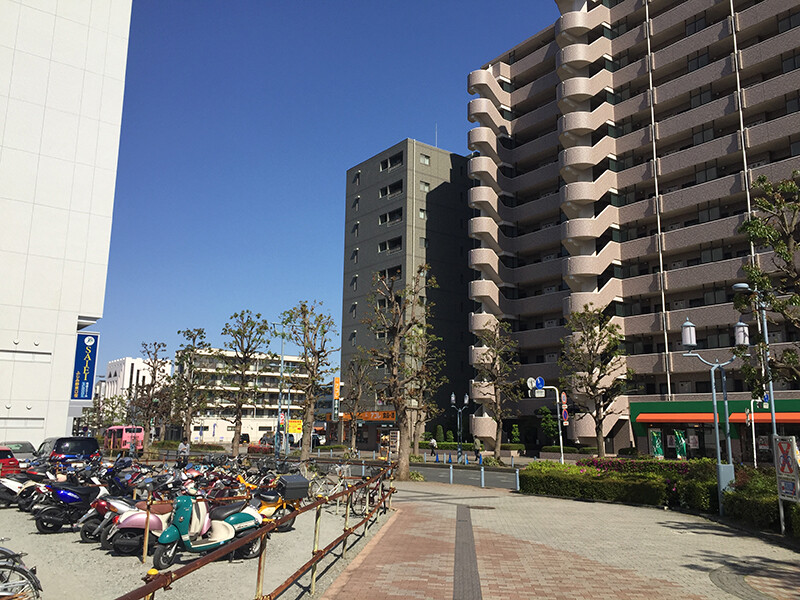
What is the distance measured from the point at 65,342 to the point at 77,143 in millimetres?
13221

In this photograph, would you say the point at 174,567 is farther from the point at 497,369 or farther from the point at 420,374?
the point at 497,369

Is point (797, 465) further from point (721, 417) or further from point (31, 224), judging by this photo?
point (31, 224)

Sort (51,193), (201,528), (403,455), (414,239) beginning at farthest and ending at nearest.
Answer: (414,239)
(51,193)
(403,455)
(201,528)

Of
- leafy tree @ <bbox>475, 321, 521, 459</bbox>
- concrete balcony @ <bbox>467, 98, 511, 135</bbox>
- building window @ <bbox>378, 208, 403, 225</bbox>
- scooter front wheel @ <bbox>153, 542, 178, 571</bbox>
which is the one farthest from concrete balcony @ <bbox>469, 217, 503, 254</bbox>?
scooter front wheel @ <bbox>153, 542, 178, 571</bbox>

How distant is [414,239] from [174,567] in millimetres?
63276

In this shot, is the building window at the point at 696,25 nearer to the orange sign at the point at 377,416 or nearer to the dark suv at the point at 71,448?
the orange sign at the point at 377,416

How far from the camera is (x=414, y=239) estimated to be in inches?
2849

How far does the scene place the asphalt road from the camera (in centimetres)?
2975

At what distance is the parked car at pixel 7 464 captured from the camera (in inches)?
765

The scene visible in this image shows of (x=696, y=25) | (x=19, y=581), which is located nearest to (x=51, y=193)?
(x=19, y=581)

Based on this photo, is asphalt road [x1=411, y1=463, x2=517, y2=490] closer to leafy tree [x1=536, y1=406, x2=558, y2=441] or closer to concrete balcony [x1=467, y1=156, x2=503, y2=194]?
leafy tree [x1=536, y1=406, x2=558, y2=441]

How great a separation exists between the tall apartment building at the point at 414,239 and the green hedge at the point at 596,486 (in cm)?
4640

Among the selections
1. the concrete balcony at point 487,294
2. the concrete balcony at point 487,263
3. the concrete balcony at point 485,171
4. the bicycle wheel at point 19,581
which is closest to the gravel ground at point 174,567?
the bicycle wheel at point 19,581

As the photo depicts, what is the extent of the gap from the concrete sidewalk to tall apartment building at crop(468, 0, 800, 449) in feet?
102
